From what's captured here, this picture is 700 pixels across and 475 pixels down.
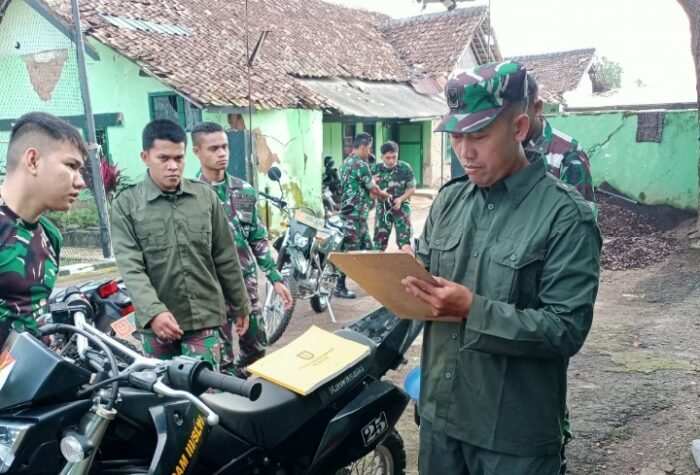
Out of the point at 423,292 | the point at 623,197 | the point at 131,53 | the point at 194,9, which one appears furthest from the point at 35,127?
the point at 194,9

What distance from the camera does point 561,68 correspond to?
978 inches

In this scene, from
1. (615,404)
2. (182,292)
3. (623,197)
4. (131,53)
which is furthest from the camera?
(623,197)

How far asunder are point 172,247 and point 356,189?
4.18 meters

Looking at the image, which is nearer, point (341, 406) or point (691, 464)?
point (341, 406)

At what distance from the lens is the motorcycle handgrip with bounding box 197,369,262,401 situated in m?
1.49

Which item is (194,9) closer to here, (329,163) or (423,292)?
(329,163)

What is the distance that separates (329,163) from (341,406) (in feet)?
37.3

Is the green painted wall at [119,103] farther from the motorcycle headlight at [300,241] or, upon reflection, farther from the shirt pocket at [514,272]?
the shirt pocket at [514,272]

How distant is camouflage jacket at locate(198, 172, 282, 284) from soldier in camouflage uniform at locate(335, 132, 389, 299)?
2.79 metres

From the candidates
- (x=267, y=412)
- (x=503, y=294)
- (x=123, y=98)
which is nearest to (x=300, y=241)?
(x=267, y=412)

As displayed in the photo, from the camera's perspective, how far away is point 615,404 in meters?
3.71

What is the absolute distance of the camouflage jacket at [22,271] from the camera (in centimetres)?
188

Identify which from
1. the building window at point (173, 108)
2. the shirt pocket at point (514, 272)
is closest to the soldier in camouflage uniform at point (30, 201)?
the shirt pocket at point (514, 272)

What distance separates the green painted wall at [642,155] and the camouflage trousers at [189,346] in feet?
32.1
